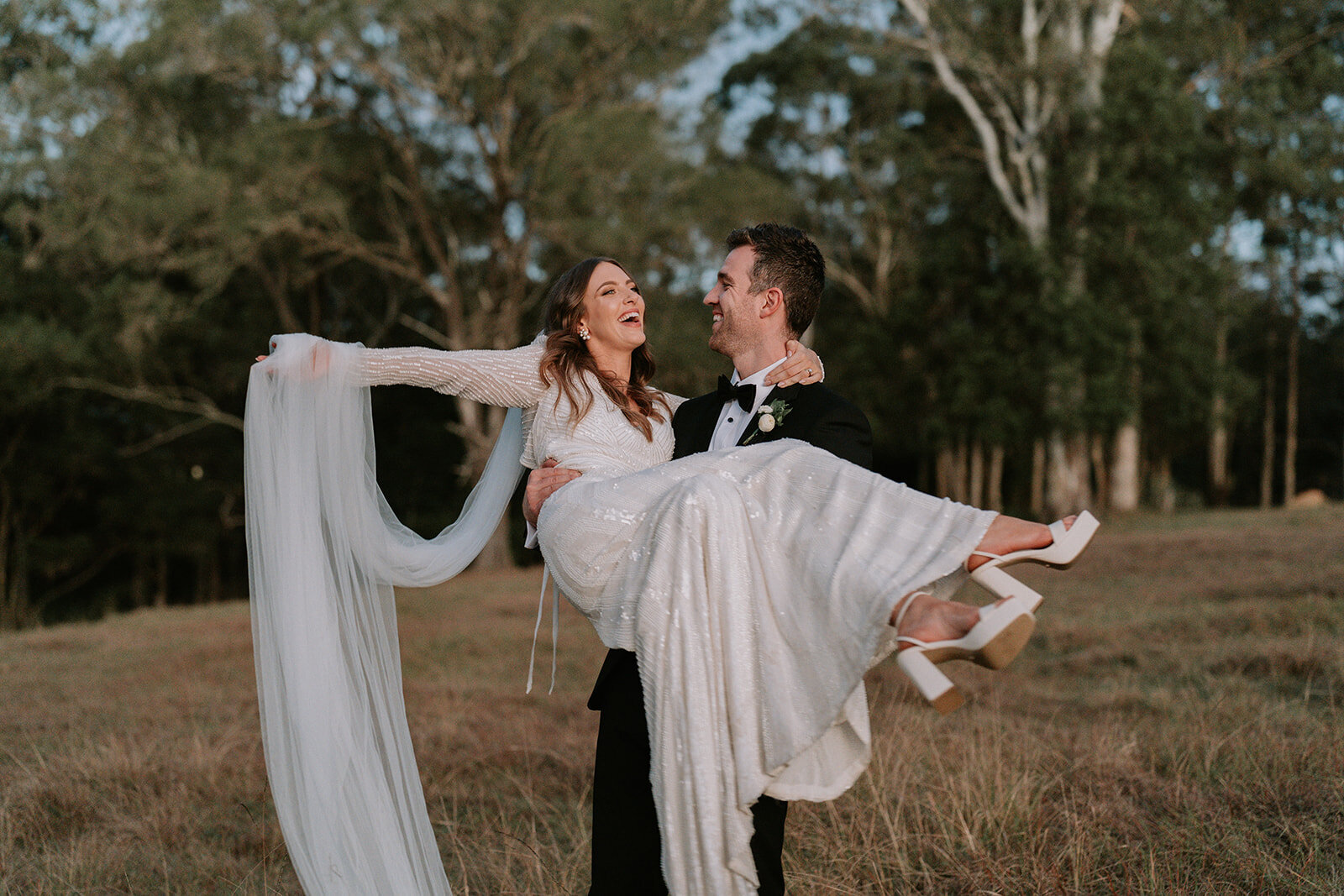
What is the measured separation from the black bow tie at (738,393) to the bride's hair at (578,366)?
275 millimetres

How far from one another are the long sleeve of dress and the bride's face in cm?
22

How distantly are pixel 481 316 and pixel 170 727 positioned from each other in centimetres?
1239

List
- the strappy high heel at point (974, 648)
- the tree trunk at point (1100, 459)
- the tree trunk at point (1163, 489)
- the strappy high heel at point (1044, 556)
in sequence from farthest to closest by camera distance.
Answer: the tree trunk at point (1163, 489) → the tree trunk at point (1100, 459) → the strappy high heel at point (1044, 556) → the strappy high heel at point (974, 648)

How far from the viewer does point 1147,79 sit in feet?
62.7

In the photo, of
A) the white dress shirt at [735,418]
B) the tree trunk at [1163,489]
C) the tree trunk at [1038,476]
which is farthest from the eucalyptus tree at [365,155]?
the tree trunk at [1163,489]

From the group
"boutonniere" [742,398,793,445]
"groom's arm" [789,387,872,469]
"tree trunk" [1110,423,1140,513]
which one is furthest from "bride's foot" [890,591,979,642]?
"tree trunk" [1110,423,1140,513]

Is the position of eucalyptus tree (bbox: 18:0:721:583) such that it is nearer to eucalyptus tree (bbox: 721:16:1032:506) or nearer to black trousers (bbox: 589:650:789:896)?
eucalyptus tree (bbox: 721:16:1032:506)

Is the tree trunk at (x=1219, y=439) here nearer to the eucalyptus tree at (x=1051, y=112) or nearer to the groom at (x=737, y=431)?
the eucalyptus tree at (x=1051, y=112)

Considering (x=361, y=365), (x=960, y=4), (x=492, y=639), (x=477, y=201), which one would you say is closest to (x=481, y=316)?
(x=477, y=201)

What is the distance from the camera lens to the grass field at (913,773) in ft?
12.4

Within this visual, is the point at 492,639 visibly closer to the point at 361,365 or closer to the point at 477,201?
the point at 361,365

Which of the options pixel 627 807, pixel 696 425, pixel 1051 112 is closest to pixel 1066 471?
pixel 1051 112

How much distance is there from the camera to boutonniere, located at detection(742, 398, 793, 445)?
3.10m

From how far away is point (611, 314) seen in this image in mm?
3602
